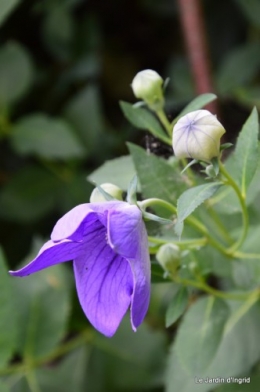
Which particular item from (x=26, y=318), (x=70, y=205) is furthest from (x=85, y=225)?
(x=70, y=205)

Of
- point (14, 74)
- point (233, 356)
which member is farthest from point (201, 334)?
point (14, 74)

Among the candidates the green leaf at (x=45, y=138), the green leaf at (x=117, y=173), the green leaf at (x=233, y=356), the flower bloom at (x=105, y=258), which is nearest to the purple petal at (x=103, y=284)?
the flower bloom at (x=105, y=258)

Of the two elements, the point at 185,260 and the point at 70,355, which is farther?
the point at 70,355

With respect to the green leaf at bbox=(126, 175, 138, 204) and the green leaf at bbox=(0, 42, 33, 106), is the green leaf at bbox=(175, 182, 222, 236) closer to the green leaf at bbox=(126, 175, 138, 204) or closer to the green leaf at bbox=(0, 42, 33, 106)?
the green leaf at bbox=(126, 175, 138, 204)

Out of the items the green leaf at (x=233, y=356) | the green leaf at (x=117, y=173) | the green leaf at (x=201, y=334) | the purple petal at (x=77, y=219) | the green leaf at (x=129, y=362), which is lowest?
the green leaf at (x=129, y=362)

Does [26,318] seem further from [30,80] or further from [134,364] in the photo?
[30,80]

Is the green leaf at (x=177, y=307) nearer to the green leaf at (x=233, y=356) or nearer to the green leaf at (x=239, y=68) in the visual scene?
the green leaf at (x=233, y=356)

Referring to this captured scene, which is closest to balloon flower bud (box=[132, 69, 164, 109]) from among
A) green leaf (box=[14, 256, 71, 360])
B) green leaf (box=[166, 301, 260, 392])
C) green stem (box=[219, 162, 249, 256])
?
green stem (box=[219, 162, 249, 256])

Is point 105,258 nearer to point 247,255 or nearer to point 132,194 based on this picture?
point 132,194
